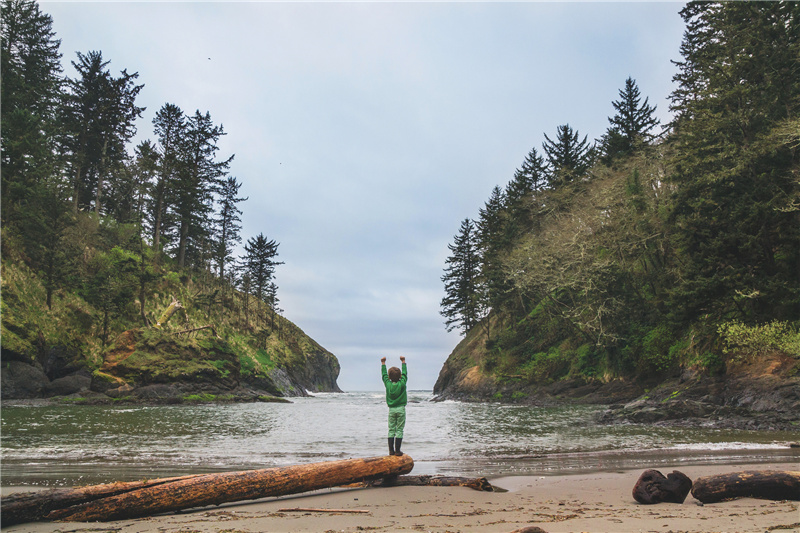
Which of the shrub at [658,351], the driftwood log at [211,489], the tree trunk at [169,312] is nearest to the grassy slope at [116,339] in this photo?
the tree trunk at [169,312]

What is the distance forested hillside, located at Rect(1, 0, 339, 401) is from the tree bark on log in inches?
1122

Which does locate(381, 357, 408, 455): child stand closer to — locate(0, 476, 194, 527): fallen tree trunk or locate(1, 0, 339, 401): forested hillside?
locate(0, 476, 194, 527): fallen tree trunk

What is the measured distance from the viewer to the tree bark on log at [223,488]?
5.04 m

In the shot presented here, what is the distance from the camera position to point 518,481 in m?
7.55

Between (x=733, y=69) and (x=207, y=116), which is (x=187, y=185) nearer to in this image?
(x=207, y=116)

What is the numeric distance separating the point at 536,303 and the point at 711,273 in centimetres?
2837

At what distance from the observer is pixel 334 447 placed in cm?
1234

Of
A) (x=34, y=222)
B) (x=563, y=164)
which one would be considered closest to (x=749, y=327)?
(x=563, y=164)

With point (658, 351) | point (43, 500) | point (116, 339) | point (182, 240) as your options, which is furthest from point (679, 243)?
point (182, 240)

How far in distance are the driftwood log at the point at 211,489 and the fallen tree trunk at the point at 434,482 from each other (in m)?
0.21

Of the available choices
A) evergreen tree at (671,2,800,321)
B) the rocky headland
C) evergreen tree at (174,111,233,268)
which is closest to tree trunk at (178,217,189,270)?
evergreen tree at (174,111,233,268)

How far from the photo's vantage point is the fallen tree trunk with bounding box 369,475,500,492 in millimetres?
6590

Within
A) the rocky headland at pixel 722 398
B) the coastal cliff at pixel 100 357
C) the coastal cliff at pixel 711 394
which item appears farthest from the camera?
the coastal cliff at pixel 100 357

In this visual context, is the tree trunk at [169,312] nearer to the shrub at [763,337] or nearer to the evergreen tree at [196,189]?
the evergreen tree at [196,189]
